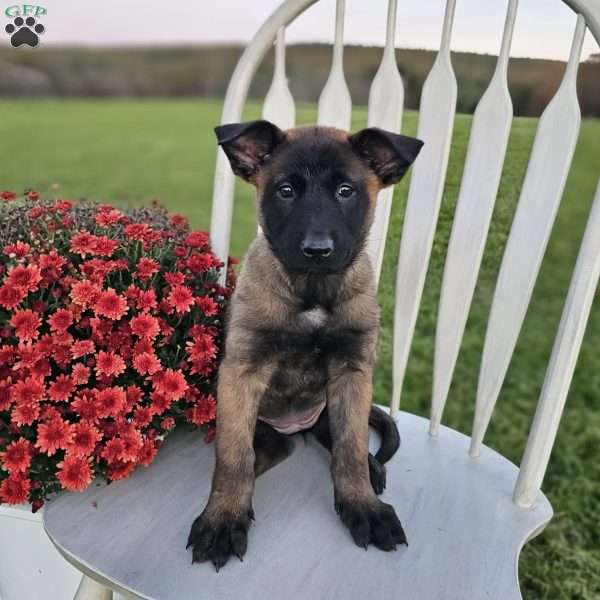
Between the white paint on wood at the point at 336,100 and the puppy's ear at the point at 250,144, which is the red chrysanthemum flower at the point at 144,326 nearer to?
the puppy's ear at the point at 250,144

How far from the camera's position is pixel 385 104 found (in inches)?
64.6

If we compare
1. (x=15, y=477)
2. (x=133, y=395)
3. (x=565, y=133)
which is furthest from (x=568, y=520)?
(x=15, y=477)

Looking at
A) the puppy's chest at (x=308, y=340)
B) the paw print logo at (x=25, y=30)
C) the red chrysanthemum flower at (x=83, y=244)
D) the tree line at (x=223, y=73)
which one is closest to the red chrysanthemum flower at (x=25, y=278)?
the red chrysanthemum flower at (x=83, y=244)

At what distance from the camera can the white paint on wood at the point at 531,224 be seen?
1.42 meters

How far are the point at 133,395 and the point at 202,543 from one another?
1.07 ft

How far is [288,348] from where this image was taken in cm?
135

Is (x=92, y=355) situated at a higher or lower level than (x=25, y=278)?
lower

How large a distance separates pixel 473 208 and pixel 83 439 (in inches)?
38.6

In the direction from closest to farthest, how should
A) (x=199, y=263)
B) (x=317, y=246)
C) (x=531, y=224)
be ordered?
1. (x=317, y=246)
2. (x=531, y=224)
3. (x=199, y=263)

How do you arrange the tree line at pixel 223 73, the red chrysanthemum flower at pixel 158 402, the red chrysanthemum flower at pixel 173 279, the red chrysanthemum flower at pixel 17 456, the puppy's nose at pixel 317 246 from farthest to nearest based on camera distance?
the tree line at pixel 223 73
the red chrysanthemum flower at pixel 173 279
the red chrysanthemum flower at pixel 158 402
the red chrysanthemum flower at pixel 17 456
the puppy's nose at pixel 317 246

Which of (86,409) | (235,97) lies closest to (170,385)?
(86,409)

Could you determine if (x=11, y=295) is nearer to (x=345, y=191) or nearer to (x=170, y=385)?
(x=170, y=385)

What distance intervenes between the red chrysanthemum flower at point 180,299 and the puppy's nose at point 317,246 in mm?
372

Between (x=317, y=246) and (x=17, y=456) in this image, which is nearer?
(x=317, y=246)
